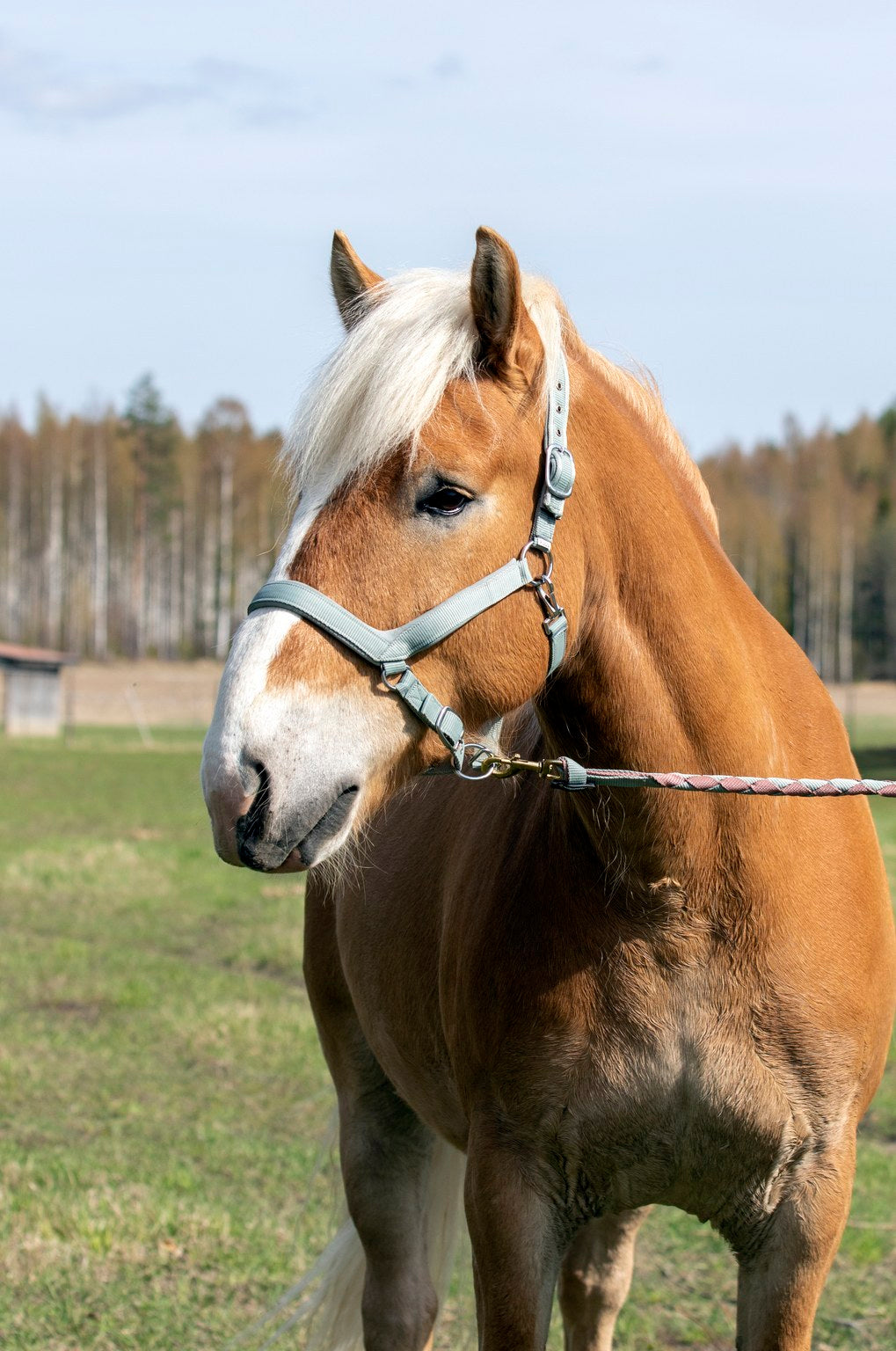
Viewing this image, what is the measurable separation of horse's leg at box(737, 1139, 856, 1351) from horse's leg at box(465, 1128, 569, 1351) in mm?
404

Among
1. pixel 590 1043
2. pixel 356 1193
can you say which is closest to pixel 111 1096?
pixel 356 1193

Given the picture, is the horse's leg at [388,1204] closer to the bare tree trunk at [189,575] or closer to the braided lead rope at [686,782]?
the braided lead rope at [686,782]

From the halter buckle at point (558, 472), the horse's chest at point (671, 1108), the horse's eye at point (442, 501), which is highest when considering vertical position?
the halter buckle at point (558, 472)

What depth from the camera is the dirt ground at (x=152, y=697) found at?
133 ft

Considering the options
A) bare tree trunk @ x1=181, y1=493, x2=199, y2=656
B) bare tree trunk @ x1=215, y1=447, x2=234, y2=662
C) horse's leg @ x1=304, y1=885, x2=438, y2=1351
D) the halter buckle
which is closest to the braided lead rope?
the halter buckle

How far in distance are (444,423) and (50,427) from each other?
55330 mm

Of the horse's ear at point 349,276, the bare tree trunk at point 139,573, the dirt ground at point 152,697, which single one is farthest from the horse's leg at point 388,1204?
the bare tree trunk at point 139,573

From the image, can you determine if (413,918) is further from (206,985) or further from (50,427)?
(50,427)

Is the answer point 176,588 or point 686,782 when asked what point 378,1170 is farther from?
point 176,588

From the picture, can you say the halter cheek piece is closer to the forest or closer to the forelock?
the forelock

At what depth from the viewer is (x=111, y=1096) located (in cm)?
603

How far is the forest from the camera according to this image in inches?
2099

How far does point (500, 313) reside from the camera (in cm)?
204

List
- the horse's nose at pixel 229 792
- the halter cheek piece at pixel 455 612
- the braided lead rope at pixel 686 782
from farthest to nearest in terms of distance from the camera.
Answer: the braided lead rope at pixel 686 782 → the halter cheek piece at pixel 455 612 → the horse's nose at pixel 229 792
